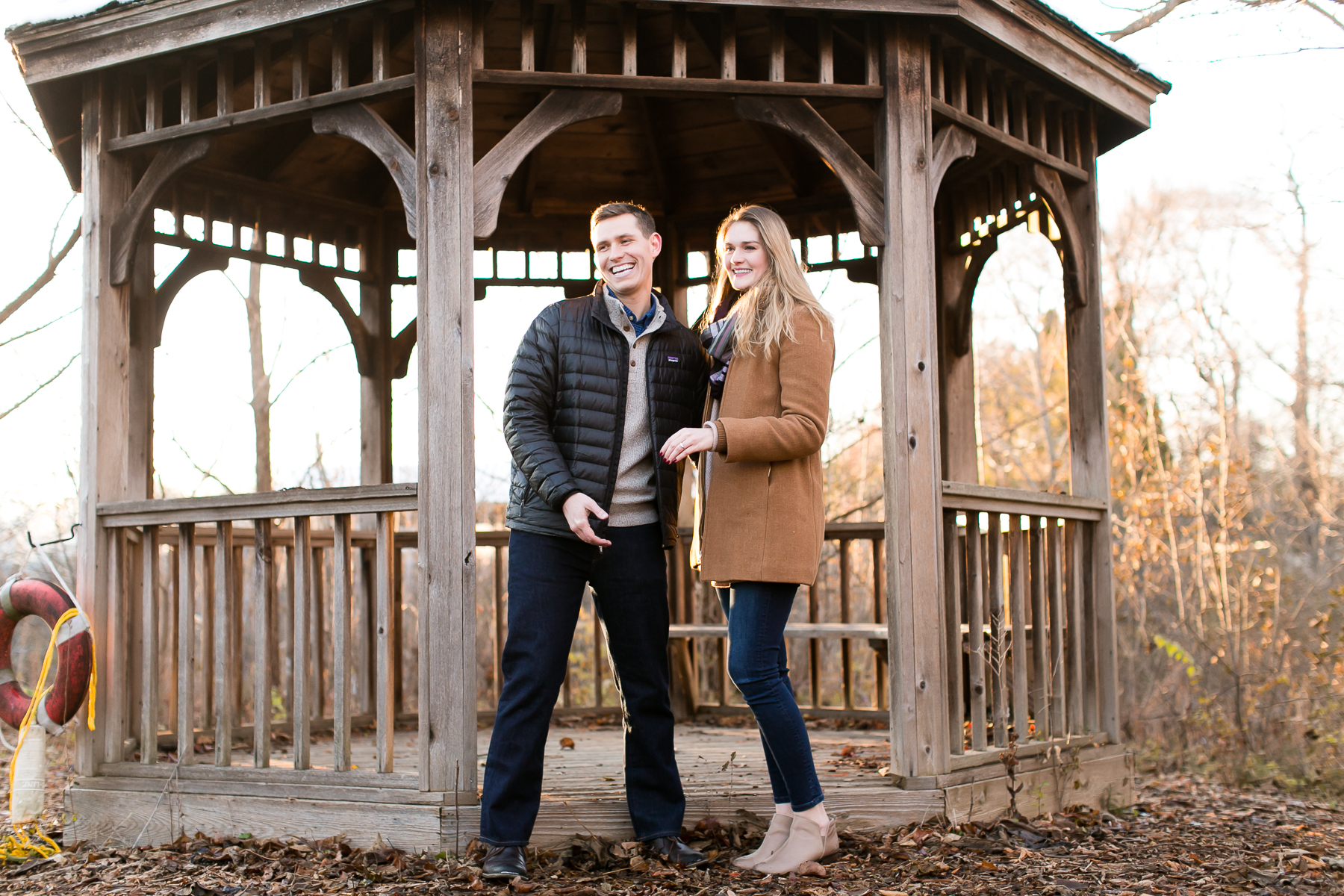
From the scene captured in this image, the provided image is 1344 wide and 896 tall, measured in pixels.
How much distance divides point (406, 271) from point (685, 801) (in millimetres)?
4135

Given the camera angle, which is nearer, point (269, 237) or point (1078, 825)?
point (1078, 825)

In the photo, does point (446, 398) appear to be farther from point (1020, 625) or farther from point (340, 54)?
point (1020, 625)

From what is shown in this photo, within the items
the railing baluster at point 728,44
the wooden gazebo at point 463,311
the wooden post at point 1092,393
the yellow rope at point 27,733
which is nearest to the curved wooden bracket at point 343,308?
the wooden gazebo at point 463,311

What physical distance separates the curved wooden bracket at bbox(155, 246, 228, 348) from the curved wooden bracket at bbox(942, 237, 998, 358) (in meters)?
3.89

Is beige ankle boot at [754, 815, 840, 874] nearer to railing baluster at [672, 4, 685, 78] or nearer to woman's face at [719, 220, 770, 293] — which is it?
woman's face at [719, 220, 770, 293]

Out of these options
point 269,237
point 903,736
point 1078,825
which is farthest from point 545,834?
point 269,237

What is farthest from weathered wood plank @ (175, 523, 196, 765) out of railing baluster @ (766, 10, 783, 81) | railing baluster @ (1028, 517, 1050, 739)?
railing baluster @ (1028, 517, 1050, 739)

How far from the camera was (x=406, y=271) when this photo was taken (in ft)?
22.8

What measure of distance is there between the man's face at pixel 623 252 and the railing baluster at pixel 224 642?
194 centimetres

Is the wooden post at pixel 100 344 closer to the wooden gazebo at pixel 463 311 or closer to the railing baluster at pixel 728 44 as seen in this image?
the wooden gazebo at pixel 463 311

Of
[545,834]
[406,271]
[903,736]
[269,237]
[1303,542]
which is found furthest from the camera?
[1303,542]

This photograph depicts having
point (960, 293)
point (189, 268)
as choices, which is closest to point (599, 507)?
point (189, 268)

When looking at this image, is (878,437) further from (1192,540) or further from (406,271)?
(406,271)

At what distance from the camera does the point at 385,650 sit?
4039 millimetres
